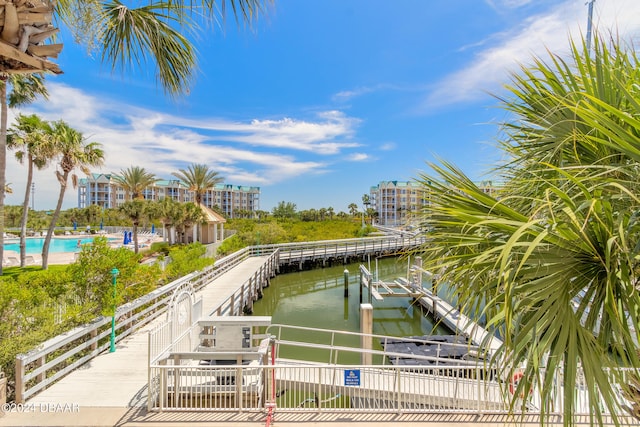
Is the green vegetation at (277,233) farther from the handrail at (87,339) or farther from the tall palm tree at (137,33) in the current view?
the tall palm tree at (137,33)

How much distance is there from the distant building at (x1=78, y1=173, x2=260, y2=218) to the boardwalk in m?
65.8

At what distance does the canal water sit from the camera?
13.2m

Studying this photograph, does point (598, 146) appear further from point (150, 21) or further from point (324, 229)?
point (324, 229)

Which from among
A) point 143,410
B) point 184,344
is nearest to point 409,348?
point 184,344

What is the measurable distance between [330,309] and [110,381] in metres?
11.4

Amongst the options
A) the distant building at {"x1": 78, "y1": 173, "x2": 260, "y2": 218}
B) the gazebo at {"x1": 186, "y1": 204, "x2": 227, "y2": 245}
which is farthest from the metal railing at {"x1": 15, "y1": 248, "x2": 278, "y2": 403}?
the distant building at {"x1": 78, "y1": 173, "x2": 260, "y2": 218}

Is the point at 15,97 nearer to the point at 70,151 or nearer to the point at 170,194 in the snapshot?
the point at 70,151

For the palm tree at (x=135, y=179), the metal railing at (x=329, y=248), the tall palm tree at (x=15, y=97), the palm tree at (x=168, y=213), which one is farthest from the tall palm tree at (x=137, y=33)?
the palm tree at (x=135, y=179)

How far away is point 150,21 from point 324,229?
41697 mm

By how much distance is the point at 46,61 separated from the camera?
2141 mm

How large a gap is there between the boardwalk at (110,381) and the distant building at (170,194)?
6576 cm

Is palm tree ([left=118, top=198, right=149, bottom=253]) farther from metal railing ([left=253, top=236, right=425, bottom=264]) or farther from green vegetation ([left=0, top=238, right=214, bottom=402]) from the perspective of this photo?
green vegetation ([left=0, top=238, right=214, bottom=402])

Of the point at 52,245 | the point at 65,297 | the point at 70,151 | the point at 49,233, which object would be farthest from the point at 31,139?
the point at 52,245

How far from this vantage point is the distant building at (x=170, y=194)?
83562 millimetres
